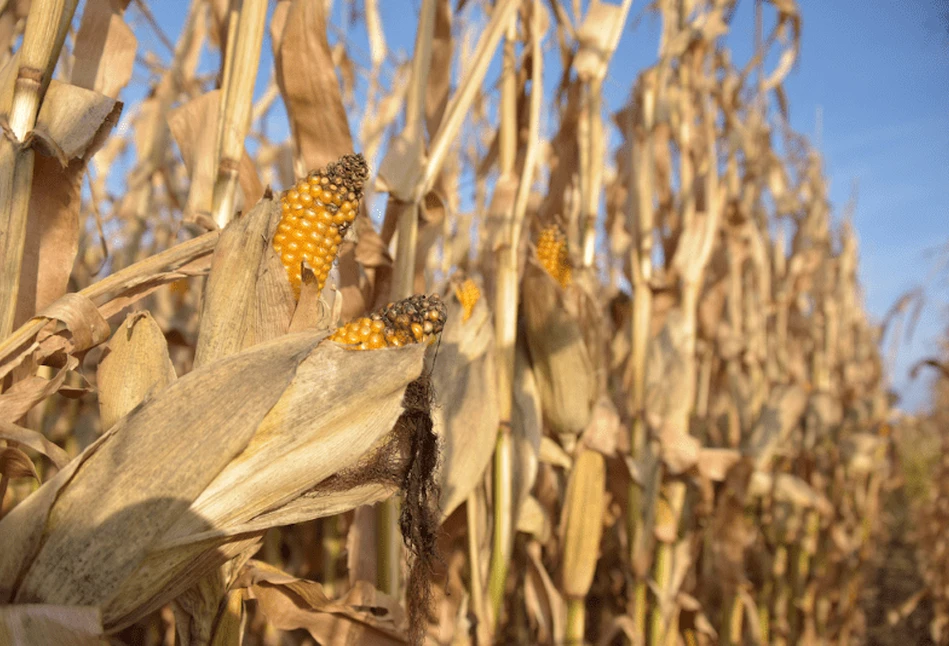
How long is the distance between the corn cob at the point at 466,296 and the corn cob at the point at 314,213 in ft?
1.77

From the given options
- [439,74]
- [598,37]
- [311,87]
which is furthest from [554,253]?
[311,87]

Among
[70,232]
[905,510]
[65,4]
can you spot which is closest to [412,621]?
[70,232]

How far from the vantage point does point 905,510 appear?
26.6 ft

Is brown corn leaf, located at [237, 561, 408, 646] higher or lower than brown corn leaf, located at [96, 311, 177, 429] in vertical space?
lower

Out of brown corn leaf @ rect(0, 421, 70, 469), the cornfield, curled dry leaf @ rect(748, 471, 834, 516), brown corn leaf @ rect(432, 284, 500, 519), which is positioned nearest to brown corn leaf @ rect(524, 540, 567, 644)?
the cornfield

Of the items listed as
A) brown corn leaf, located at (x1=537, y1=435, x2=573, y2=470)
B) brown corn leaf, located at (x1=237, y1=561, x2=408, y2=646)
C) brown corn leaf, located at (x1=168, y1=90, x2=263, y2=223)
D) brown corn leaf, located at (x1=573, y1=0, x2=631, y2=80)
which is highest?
brown corn leaf, located at (x1=573, y1=0, x2=631, y2=80)

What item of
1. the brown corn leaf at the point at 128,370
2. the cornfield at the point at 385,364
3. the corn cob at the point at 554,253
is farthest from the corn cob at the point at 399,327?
the corn cob at the point at 554,253

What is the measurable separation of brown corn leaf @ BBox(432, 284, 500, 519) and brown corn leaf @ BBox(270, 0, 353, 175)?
1.33 ft

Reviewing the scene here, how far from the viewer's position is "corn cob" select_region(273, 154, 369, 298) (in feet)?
2.98

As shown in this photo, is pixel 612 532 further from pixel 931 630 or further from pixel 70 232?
pixel 931 630

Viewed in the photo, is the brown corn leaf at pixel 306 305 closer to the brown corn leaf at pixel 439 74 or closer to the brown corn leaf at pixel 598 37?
the brown corn leaf at pixel 439 74

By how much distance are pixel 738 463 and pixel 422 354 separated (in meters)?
1.73

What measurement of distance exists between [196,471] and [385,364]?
0.22m

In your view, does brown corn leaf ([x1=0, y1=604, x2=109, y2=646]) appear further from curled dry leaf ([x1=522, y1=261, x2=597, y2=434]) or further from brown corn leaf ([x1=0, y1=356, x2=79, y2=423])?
curled dry leaf ([x1=522, y1=261, x2=597, y2=434])
